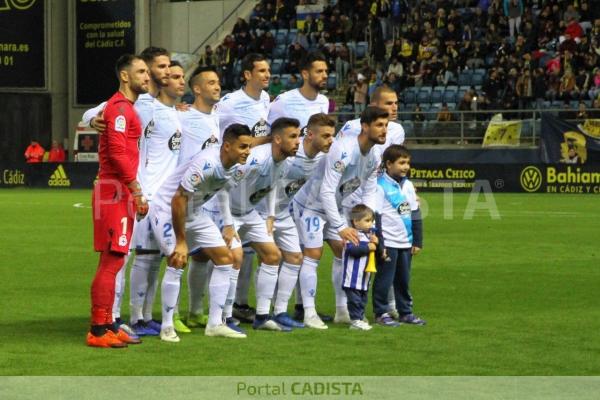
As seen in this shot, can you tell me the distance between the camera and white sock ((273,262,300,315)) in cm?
1012

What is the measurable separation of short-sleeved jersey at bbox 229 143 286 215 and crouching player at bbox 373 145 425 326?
1131mm

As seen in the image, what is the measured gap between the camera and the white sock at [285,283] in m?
10.1

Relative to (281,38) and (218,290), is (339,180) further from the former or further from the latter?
(281,38)

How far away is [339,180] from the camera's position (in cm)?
1020

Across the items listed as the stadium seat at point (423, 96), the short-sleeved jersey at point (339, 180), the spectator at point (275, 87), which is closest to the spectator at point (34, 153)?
the spectator at point (275, 87)

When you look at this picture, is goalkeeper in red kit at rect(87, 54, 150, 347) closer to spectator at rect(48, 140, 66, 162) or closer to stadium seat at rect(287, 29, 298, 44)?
stadium seat at rect(287, 29, 298, 44)

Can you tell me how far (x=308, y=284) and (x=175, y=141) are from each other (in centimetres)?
167

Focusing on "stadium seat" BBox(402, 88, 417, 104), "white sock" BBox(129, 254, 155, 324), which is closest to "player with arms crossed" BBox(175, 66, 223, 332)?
"white sock" BBox(129, 254, 155, 324)

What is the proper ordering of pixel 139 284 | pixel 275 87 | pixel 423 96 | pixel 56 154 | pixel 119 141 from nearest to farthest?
pixel 119 141 → pixel 139 284 → pixel 423 96 → pixel 275 87 → pixel 56 154

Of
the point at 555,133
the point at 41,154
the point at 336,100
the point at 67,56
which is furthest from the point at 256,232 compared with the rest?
the point at 67,56

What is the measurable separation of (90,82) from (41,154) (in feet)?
13.3

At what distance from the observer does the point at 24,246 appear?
17984 mm

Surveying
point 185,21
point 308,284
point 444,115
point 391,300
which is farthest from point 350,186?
point 185,21

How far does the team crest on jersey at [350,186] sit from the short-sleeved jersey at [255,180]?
0.80 m
